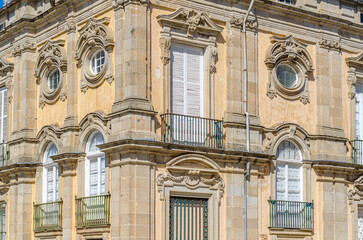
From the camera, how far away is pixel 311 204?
2423 cm

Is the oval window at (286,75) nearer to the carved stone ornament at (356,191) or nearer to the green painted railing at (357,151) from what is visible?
the green painted railing at (357,151)

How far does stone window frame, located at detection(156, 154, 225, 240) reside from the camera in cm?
2139

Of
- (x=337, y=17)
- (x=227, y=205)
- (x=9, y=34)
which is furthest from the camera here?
(x=9, y=34)

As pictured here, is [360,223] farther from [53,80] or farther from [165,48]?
[53,80]

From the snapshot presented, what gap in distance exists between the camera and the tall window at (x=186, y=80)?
22516 millimetres

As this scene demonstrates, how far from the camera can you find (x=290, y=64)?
24672 mm

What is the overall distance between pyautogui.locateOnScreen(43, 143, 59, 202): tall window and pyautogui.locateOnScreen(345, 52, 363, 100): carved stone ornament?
9.52m

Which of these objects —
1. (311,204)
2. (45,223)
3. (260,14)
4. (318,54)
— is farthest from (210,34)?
(45,223)

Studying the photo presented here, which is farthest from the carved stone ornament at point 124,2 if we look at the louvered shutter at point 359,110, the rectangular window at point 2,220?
the louvered shutter at point 359,110

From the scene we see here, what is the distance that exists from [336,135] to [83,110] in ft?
25.8

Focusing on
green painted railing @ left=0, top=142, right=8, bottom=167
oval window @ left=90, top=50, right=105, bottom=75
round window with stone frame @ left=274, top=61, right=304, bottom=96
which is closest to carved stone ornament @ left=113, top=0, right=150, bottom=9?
oval window @ left=90, top=50, right=105, bottom=75

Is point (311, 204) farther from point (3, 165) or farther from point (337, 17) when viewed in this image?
point (3, 165)

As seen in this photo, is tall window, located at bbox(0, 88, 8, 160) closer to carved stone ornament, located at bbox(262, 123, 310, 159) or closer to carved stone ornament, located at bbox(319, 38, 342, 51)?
carved stone ornament, located at bbox(262, 123, 310, 159)

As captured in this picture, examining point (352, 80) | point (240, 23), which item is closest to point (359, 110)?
point (352, 80)
